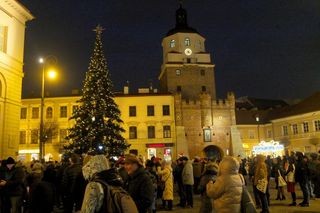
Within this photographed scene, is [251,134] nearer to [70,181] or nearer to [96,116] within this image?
[96,116]

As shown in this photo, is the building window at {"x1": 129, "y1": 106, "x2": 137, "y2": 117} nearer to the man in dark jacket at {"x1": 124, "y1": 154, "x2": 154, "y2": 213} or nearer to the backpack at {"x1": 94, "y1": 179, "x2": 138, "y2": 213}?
the man in dark jacket at {"x1": 124, "y1": 154, "x2": 154, "y2": 213}

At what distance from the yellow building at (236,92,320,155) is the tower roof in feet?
54.2

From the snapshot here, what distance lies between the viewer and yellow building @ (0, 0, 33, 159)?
2123 centimetres

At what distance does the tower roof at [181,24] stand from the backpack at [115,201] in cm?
5388

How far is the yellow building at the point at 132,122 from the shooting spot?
44.2 m

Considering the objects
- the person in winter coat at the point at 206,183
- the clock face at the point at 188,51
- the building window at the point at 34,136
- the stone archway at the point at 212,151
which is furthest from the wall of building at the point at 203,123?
the person in winter coat at the point at 206,183

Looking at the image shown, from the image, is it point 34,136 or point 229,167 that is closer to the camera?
point 229,167

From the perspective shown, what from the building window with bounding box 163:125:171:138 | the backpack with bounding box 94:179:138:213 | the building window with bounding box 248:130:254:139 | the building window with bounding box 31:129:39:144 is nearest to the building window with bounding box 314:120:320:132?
the building window with bounding box 248:130:254:139

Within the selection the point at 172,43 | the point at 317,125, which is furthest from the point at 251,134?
the point at 172,43

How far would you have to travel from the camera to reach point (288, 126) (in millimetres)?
50312

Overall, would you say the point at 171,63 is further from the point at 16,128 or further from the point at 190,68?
the point at 16,128

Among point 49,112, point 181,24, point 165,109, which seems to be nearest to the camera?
point 49,112

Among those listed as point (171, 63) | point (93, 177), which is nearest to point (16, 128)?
point (93, 177)

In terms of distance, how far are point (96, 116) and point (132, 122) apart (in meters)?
16.1
